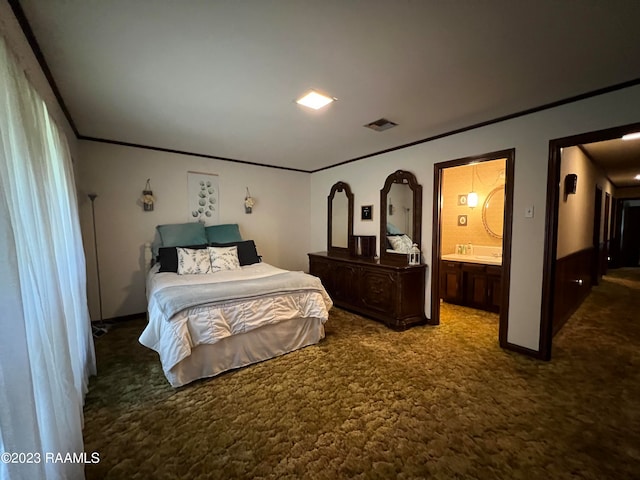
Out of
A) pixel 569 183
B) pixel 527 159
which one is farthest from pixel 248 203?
pixel 569 183

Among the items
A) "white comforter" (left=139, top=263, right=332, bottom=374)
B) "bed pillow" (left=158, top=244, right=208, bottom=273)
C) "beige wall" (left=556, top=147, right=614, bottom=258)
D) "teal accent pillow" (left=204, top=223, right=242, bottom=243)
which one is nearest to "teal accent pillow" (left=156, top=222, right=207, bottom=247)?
"teal accent pillow" (left=204, top=223, right=242, bottom=243)

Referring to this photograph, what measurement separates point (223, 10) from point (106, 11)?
1.96ft

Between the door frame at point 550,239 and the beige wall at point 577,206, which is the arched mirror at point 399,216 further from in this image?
the beige wall at point 577,206

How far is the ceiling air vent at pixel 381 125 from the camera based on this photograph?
286 centimetres

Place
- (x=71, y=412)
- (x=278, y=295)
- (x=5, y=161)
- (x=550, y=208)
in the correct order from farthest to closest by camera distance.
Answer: (x=278, y=295) → (x=550, y=208) → (x=71, y=412) → (x=5, y=161)

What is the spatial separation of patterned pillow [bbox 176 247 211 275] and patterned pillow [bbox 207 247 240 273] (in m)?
0.06

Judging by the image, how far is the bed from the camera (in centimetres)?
221

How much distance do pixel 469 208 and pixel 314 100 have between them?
138 inches

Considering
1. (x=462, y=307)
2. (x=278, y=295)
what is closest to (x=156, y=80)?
(x=278, y=295)

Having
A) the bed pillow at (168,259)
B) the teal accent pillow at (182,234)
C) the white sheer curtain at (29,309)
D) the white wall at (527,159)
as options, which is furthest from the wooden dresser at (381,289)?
the white sheer curtain at (29,309)

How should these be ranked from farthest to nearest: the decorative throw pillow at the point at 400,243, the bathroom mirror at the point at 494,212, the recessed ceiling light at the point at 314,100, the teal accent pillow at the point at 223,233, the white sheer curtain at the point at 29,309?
the bathroom mirror at the point at 494,212, the teal accent pillow at the point at 223,233, the decorative throw pillow at the point at 400,243, the recessed ceiling light at the point at 314,100, the white sheer curtain at the point at 29,309

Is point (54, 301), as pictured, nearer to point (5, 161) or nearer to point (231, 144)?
point (5, 161)

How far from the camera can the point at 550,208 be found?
251cm

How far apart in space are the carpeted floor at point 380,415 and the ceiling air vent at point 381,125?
2.35 m
